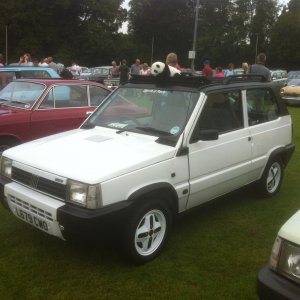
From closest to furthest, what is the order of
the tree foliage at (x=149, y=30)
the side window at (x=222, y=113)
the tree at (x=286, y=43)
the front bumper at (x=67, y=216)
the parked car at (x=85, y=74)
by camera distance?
the front bumper at (x=67, y=216), the side window at (x=222, y=113), the parked car at (x=85, y=74), the tree foliage at (x=149, y=30), the tree at (x=286, y=43)

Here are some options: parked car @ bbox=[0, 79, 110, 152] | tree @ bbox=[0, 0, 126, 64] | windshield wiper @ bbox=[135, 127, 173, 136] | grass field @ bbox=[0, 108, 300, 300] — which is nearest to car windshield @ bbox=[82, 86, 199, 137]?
windshield wiper @ bbox=[135, 127, 173, 136]

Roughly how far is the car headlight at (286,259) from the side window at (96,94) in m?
6.02

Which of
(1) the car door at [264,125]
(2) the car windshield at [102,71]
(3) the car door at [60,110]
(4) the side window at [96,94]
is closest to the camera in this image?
(1) the car door at [264,125]

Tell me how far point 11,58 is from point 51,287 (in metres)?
48.7

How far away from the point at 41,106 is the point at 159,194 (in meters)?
4.17

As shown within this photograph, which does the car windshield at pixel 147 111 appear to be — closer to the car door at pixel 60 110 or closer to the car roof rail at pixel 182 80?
the car roof rail at pixel 182 80

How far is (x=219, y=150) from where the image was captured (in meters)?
4.73

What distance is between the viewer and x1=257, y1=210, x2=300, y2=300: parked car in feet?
8.39

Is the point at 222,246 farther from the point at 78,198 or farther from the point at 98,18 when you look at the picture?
the point at 98,18

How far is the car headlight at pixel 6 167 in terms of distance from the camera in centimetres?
429

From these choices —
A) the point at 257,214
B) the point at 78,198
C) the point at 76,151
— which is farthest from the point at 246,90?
the point at 78,198

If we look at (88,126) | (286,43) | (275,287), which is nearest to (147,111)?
(88,126)

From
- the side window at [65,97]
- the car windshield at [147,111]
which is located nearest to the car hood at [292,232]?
the car windshield at [147,111]

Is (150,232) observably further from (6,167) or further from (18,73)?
(18,73)
